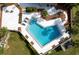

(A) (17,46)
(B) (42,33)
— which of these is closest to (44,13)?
(B) (42,33)

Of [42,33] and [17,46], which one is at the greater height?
[42,33]

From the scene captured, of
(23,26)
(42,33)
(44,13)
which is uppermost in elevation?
(44,13)

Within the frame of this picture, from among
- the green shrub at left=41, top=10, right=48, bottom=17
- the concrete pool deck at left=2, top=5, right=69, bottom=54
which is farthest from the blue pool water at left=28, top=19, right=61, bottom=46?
the green shrub at left=41, top=10, right=48, bottom=17

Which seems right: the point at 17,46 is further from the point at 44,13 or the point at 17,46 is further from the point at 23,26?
the point at 44,13

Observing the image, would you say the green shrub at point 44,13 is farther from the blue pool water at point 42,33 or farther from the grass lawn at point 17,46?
the grass lawn at point 17,46

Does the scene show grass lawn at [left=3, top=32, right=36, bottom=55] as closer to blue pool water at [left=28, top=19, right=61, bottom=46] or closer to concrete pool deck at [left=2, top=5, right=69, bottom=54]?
concrete pool deck at [left=2, top=5, right=69, bottom=54]

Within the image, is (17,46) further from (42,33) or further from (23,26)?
(42,33)

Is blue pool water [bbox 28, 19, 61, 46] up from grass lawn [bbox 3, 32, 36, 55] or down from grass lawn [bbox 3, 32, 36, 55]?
up

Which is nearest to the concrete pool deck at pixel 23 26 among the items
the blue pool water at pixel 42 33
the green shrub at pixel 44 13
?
the blue pool water at pixel 42 33

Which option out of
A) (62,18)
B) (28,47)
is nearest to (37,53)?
(28,47)
